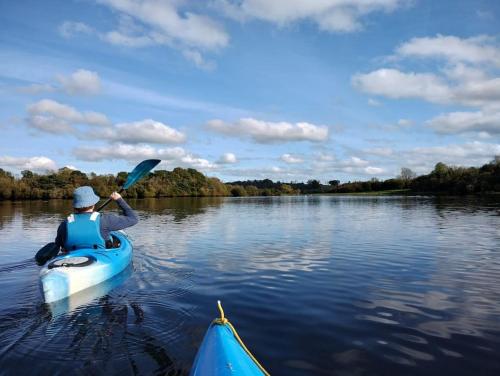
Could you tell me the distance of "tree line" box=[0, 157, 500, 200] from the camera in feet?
308

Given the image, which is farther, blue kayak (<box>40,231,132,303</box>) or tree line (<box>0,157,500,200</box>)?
tree line (<box>0,157,500,200</box>)

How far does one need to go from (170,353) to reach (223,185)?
143692 millimetres

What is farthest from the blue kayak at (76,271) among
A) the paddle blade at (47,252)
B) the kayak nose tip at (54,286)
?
the paddle blade at (47,252)

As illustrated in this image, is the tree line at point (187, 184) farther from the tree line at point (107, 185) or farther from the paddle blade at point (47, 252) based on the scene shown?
the paddle blade at point (47, 252)

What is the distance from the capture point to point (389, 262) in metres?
12.4

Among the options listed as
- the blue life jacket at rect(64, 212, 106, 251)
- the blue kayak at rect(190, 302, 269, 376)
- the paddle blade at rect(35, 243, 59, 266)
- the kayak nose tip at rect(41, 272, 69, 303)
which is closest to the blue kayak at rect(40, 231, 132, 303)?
the kayak nose tip at rect(41, 272, 69, 303)

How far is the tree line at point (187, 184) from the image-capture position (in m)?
93.8

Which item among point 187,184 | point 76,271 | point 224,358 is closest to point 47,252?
point 76,271

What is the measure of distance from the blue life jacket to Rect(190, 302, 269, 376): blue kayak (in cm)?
554

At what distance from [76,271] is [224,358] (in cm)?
552

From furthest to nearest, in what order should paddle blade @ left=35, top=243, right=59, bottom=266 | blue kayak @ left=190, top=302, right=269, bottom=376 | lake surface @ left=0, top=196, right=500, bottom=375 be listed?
paddle blade @ left=35, top=243, right=59, bottom=266
lake surface @ left=0, top=196, right=500, bottom=375
blue kayak @ left=190, top=302, right=269, bottom=376

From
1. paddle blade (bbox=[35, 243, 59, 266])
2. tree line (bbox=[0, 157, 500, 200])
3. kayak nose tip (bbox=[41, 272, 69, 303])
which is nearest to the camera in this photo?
kayak nose tip (bbox=[41, 272, 69, 303])

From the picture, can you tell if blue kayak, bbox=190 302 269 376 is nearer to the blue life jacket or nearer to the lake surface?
the lake surface

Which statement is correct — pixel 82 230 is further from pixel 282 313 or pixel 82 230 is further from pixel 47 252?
pixel 282 313
